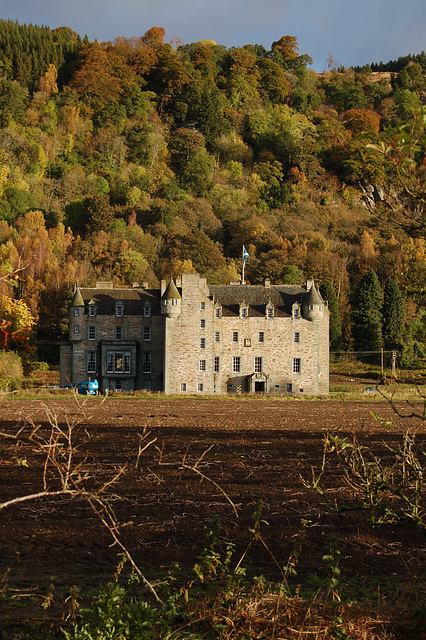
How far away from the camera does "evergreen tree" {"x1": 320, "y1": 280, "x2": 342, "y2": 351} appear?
68.5 meters

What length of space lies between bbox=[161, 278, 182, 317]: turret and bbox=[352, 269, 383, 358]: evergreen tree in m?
23.5

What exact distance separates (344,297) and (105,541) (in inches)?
2559

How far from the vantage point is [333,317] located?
226 feet

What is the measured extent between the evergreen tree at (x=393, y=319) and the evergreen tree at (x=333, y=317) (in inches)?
173

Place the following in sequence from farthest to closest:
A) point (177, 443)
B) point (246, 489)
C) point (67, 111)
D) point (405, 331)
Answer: point (67, 111)
point (405, 331)
point (177, 443)
point (246, 489)

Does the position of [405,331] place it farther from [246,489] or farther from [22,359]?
[246,489]

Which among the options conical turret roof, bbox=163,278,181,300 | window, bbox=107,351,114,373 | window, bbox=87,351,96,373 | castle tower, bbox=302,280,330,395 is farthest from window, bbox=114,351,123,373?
castle tower, bbox=302,280,330,395

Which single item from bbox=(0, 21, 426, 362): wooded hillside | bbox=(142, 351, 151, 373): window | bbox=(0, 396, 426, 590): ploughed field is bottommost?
bbox=(0, 396, 426, 590): ploughed field

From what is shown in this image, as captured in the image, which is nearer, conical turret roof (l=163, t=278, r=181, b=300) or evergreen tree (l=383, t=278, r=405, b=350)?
conical turret roof (l=163, t=278, r=181, b=300)

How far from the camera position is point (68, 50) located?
149500mm

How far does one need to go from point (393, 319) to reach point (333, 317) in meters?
5.83

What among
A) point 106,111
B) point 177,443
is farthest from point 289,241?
point 177,443

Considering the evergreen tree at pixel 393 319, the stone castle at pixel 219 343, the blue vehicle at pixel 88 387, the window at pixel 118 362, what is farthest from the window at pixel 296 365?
the evergreen tree at pixel 393 319

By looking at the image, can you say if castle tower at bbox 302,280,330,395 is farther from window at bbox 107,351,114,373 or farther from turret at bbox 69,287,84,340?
turret at bbox 69,287,84,340
